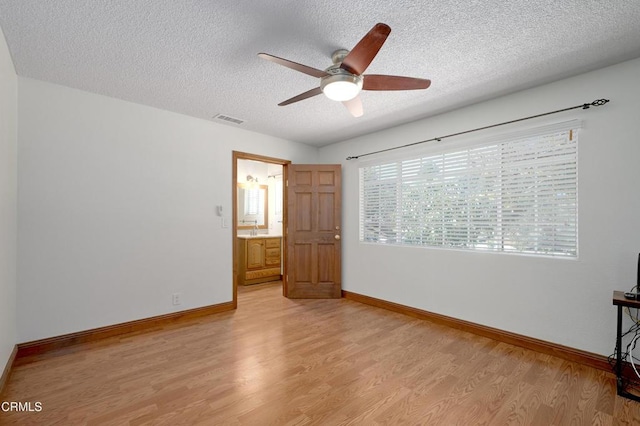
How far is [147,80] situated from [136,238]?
1690 mm

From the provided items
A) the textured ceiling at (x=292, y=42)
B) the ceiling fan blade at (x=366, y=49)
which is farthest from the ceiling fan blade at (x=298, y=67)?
the textured ceiling at (x=292, y=42)

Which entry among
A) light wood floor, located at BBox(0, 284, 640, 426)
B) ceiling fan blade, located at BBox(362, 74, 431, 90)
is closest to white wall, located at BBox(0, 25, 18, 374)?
light wood floor, located at BBox(0, 284, 640, 426)

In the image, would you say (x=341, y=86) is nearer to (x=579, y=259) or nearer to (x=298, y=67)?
(x=298, y=67)

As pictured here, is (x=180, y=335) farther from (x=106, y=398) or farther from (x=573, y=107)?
(x=573, y=107)

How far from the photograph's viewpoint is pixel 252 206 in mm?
6301

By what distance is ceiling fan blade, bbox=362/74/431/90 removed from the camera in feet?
6.77

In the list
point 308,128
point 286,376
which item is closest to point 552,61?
point 308,128

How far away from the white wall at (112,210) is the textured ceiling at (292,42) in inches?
14.7

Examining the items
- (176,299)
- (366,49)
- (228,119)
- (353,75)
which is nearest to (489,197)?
(353,75)

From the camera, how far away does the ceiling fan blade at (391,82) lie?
6.77ft

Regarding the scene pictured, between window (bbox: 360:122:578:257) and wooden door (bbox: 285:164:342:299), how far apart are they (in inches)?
29.7

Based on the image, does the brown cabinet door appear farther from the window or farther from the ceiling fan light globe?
the ceiling fan light globe

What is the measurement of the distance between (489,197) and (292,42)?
2.50 meters

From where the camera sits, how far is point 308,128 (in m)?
4.11
